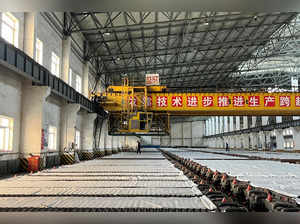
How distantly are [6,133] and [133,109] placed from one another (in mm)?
7716

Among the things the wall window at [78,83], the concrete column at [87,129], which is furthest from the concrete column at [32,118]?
the concrete column at [87,129]

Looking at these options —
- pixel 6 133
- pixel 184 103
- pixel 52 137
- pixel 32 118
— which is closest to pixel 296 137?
pixel 184 103

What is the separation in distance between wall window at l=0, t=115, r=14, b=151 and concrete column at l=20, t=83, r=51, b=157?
2.28ft

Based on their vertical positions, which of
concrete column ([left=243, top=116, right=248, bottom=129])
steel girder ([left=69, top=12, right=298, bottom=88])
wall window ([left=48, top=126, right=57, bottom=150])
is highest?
steel girder ([left=69, top=12, right=298, bottom=88])

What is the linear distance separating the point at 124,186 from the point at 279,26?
798 inches

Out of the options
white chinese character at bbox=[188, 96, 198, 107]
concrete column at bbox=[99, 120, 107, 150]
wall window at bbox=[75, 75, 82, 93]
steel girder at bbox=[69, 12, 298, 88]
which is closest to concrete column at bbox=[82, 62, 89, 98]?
wall window at bbox=[75, 75, 82, 93]

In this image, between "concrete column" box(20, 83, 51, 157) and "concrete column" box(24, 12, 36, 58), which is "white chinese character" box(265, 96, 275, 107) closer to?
"concrete column" box(20, 83, 51, 157)

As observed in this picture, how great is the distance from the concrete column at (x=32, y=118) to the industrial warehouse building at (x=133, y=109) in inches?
1.5

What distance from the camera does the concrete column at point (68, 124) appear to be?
1453 cm

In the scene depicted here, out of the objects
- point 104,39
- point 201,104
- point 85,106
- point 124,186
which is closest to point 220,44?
point 201,104

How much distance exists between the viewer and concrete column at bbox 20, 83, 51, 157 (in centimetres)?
1043

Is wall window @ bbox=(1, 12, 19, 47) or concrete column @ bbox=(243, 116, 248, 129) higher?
wall window @ bbox=(1, 12, 19, 47)

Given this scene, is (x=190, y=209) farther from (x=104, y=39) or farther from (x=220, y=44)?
(x=220, y=44)

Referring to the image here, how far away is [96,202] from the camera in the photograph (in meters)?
3.62
